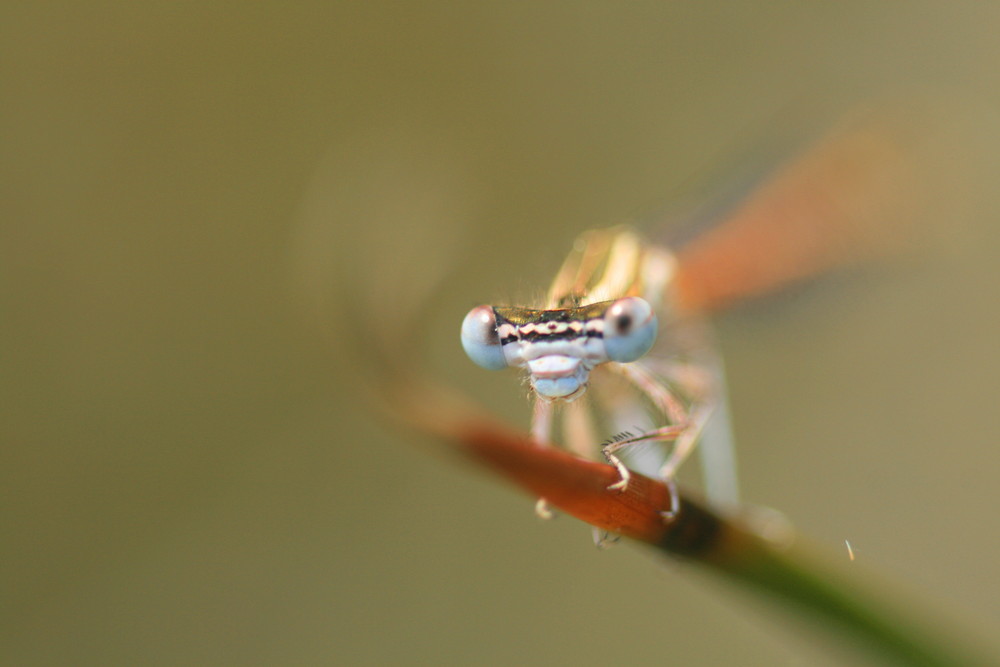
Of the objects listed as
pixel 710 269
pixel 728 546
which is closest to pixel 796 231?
pixel 710 269

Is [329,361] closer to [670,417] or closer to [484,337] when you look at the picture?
[670,417]

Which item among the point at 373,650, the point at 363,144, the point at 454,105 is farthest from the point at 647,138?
the point at 373,650

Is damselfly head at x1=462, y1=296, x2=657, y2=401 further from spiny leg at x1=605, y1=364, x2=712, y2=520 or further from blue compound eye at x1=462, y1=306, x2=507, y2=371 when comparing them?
spiny leg at x1=605, y1=364, x2=712, y2=520

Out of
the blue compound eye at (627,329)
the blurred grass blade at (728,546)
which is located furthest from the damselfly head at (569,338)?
the blurred grass blade at (728,546)

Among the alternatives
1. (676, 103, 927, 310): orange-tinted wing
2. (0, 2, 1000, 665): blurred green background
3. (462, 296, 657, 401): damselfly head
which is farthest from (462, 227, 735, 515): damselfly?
(0, 2, 1000, 665): blurred green background

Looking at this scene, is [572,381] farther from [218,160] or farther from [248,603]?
[218,160]

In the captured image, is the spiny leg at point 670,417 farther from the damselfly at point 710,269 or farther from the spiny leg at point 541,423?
the spiny leg at point 541,423
